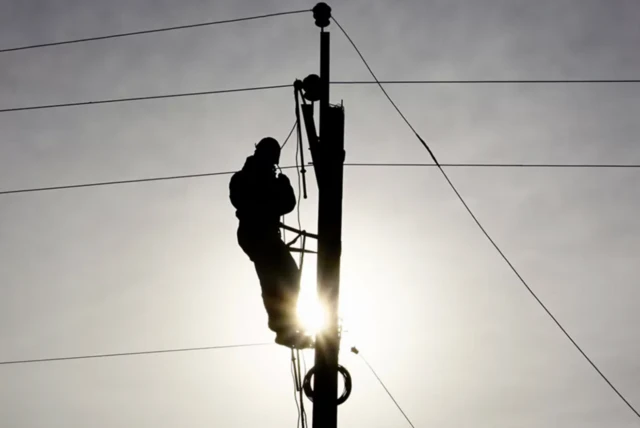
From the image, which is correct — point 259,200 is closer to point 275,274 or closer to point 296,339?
point 275,274

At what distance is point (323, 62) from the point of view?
6914mm

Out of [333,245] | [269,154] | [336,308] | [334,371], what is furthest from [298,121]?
[334,371]

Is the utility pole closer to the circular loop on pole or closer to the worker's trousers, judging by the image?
the circular loop on pole

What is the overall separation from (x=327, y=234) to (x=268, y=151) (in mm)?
1436

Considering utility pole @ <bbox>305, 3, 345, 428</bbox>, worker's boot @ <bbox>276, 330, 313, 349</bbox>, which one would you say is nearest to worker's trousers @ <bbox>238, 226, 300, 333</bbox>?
worker's boot @ <bbox>276, 330, 313, 349</bbox>

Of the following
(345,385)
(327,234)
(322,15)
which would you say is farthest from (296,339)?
(322,15)

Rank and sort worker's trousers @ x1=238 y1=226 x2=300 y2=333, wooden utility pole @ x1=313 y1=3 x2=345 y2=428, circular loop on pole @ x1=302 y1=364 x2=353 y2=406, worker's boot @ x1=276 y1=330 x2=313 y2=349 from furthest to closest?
worker's trousers @ x1=238 y1=226 x2=300 y2=333 → worker's boot @ x1=276 y1=330 x2=313 y2=349 → circular loop on pole @ x1=302 y1=364 x2=353 y2=406 → wooden utility pole @ x1=313 y1=3 x2=345 y2=428

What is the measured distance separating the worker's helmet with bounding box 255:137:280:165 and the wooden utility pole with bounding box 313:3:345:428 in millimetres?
916

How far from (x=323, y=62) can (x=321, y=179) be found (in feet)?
3.50

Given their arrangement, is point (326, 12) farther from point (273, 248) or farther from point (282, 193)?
point (273, 248)

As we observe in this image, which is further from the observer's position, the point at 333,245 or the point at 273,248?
the point at 273,248

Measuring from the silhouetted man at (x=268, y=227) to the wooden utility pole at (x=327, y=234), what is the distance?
0.82 metres

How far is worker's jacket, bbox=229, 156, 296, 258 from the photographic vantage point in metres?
7.38

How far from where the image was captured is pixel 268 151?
24.9 ft
